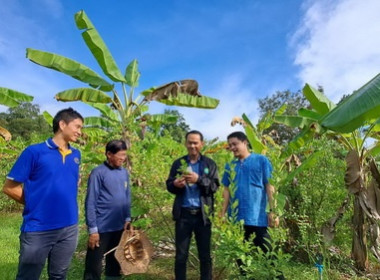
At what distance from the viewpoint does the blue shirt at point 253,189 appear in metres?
3.38

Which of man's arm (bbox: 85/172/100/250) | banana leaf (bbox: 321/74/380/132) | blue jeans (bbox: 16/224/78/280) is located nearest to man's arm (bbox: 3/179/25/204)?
blue jeans (bbox: 16/224/78/280)

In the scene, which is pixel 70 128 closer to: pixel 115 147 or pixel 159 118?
pixel 115 147

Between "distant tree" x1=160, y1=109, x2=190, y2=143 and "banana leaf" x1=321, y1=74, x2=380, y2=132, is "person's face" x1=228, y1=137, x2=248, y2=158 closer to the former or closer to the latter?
"banana leaf" x1=321, y1=74, x2=380, y2=132

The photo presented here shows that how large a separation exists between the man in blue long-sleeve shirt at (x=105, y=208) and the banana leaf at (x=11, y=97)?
4.85 metres

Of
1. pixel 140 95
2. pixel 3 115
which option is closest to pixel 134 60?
pixel 140 95

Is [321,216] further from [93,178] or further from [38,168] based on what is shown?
[38,168]

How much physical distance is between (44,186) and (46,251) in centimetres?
51

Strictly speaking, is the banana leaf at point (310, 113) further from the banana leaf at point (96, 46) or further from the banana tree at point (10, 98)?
the banana tree at point (10, 98)

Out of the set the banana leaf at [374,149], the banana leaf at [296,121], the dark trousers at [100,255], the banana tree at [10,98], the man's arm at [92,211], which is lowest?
the dark trousers at [100,255]

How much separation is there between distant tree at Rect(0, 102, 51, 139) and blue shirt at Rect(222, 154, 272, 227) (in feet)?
91.4

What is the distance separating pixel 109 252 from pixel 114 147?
113cm

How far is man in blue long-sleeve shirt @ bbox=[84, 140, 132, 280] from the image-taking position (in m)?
3.56

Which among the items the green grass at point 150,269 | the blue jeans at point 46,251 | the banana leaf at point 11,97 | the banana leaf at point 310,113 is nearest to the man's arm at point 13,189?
the blue jeans at point 46,251

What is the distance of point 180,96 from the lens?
681 centimetres
